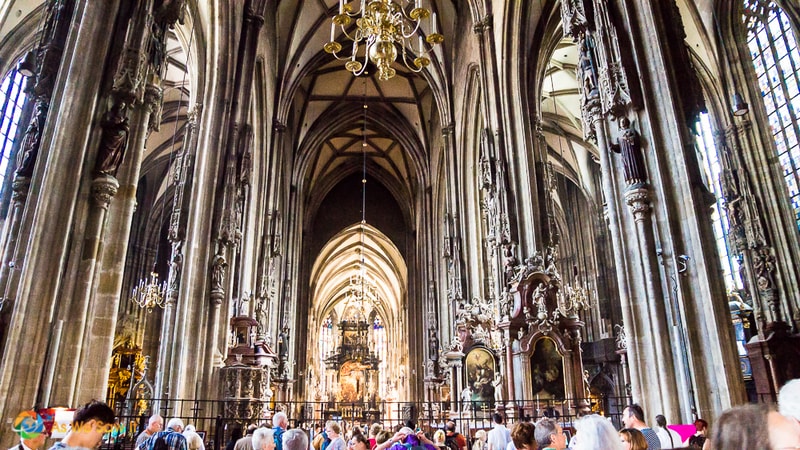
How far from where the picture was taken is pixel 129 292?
23.2m

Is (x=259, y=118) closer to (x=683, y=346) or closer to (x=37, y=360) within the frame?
(x=37, y=360)

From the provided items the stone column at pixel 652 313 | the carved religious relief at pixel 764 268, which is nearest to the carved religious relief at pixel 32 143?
the stone column at pixel 652 313

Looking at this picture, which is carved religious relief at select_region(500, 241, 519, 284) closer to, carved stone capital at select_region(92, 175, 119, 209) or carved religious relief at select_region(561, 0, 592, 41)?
carved religious relief at select_region(561, 0, 592, 41)

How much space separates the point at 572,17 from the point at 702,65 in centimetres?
991

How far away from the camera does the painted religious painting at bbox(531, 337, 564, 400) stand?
1294 centimetres

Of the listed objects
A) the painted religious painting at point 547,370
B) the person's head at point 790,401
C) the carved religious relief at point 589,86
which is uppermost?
the carved religious relief at point 589,86

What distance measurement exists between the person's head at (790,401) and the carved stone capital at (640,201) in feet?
21.9

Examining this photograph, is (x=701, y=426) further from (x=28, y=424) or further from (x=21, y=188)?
(x=21, y=188)

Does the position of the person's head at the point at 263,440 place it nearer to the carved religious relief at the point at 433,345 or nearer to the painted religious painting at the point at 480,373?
the painted religious painting at the point at 480,373

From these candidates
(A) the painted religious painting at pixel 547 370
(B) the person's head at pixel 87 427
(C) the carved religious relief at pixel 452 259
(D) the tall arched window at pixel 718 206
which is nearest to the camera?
(B) the person's head at pixel 87 427

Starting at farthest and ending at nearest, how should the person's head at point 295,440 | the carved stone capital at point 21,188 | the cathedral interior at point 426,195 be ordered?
the cathedral interior at point 426,195, the carved stone capital at point 21,188, the person's head at point 295,440

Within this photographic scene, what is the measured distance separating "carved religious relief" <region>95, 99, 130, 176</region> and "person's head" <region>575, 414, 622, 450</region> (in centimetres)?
708

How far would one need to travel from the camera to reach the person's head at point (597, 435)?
2.42 m

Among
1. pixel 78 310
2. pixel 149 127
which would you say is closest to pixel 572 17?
pixel 149 127
